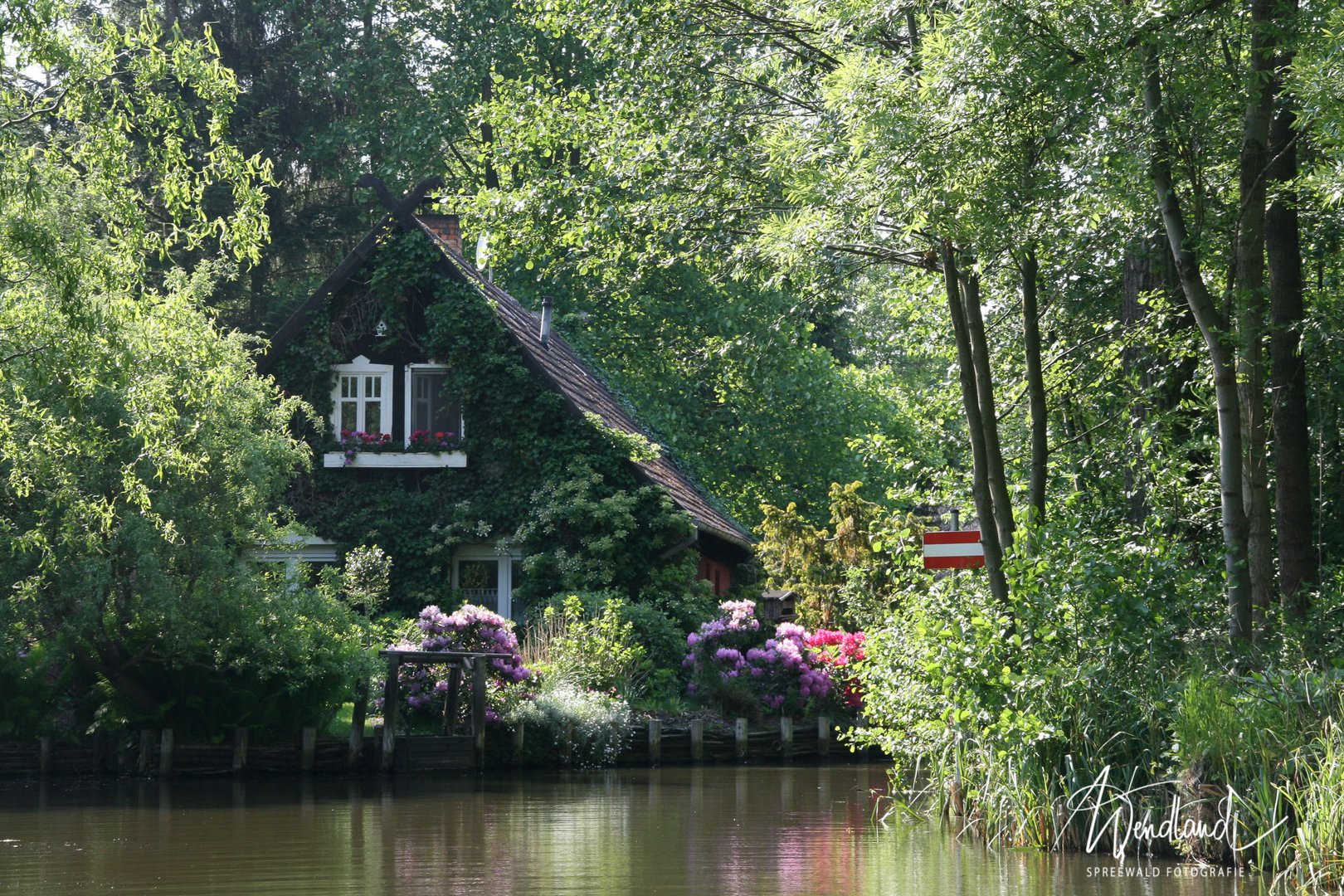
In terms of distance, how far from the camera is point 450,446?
80.9ft

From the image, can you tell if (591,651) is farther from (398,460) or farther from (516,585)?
(398,460)

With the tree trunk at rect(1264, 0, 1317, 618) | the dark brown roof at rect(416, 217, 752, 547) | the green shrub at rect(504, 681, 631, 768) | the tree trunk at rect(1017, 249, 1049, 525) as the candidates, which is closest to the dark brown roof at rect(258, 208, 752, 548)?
the dark brown roof at rect(416, 217, 752, 547)

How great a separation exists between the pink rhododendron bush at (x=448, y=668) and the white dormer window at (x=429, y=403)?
20.7 feet

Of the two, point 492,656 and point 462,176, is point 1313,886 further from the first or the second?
point 462,176

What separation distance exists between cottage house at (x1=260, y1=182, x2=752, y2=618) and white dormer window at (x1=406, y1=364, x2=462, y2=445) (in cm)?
2

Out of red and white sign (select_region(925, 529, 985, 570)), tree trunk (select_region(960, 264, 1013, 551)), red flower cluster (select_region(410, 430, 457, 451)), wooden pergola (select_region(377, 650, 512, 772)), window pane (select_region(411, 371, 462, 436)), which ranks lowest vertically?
wooden pergola (select_region(377, 650, 512, 772))

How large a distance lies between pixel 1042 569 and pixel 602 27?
7807mm

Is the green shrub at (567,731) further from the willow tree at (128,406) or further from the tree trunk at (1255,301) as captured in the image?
the tree trunk at (1255,301)

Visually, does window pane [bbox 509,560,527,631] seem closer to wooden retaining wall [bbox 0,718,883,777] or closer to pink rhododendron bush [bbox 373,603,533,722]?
pink rhododendron bush [bbox 373,603,533,722]

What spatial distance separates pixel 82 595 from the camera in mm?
16484

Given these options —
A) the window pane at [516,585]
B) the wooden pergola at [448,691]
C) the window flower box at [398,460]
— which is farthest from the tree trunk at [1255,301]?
the window flower box at [398,460]

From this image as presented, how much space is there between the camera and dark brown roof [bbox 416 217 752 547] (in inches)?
964

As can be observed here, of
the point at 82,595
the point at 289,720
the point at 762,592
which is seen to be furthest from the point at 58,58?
the point at 762,592

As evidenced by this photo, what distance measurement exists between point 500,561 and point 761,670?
485 cm
